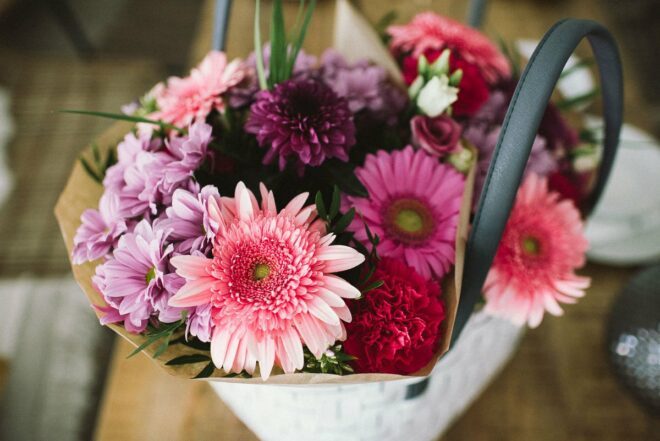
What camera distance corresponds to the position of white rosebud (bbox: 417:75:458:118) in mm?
346

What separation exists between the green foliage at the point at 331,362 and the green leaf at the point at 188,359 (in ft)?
0.20

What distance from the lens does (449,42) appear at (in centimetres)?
42

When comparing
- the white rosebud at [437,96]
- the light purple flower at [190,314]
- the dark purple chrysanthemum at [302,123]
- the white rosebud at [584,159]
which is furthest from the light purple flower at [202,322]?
the white rosebud at [584,159]

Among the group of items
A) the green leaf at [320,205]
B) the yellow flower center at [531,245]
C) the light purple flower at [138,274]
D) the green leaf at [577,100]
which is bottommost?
the light purple flower at [138,274]

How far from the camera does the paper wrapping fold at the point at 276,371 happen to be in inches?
10.7

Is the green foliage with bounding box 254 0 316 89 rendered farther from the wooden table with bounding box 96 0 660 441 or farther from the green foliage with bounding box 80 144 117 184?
the wooden table with bounding box 96 0 660 441

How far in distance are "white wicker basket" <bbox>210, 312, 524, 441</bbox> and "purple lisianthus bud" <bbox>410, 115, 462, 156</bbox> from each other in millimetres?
117

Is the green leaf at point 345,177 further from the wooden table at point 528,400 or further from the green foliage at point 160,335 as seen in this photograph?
the wooden table at point 528,400

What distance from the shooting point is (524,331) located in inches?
21.3

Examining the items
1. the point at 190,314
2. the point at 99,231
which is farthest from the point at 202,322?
the point at 99,231

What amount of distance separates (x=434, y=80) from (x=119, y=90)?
780mm

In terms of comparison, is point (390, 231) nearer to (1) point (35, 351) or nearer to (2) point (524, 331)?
(2) point (524, 331)

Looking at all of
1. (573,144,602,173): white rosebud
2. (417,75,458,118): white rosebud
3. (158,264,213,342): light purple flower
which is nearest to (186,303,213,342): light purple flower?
(158,264,213,342): light purple flower

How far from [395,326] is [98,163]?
25 centimetres
